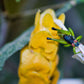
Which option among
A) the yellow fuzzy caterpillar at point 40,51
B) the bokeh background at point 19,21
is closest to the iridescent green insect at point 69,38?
the yellow fuzzy caterpillar at point 40,51

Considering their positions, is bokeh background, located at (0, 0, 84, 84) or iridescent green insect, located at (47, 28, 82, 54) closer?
iridescent green insect, located at (47, 28, 82, 54)

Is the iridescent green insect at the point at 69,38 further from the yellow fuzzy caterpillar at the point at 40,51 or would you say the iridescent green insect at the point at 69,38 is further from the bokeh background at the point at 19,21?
the bokeh background at the point at 19,21

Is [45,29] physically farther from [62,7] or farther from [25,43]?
[62,7]

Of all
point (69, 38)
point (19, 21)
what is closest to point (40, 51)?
point (69, 38)

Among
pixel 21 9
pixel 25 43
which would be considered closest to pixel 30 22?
pixel 21 9

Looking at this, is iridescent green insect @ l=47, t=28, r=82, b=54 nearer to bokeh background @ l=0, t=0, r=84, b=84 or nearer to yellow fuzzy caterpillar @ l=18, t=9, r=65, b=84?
yellow fuzzy caterpillar @ l=18, t=9, r=65, b=84

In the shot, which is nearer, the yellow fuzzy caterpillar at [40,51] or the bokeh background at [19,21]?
the yellow fuzzy caterpillar at [40,51]

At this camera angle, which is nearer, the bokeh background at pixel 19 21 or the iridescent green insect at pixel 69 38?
the iridescent green insect at pixel 69 38

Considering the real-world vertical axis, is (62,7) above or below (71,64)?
above

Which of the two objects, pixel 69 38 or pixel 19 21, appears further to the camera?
pixel 19 21

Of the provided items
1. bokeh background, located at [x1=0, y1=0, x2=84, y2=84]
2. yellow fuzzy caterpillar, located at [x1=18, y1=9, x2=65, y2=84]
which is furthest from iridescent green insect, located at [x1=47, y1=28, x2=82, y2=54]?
bokeh background, located at [x1=0, y1=0, x2=84, y2=84]

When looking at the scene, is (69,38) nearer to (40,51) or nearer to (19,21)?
(40,51)
